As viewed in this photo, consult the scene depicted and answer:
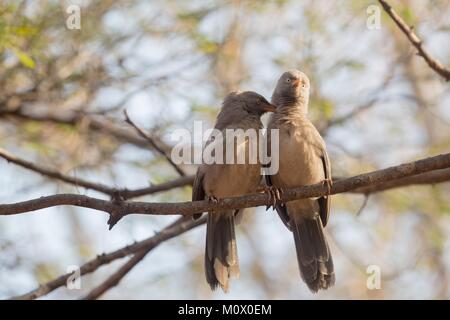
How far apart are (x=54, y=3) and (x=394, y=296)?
23.3 feet

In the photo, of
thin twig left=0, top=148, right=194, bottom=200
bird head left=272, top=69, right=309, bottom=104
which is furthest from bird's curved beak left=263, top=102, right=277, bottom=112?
thin twig left=0, top=148, right=194, bottom=200

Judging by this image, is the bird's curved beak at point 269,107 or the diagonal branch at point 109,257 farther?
the bird's curved beak at point 269,107

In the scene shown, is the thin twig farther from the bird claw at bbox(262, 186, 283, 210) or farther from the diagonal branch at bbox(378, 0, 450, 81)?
the diagonal branch at bbox(378, 0, 450, 81)

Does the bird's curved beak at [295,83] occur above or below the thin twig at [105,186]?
above

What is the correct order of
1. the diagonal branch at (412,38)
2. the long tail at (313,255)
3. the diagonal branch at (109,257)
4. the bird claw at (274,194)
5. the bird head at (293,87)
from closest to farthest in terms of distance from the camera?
1. the bird claw at (274,194)
2. the diagonal branch at (412,38)
3. the diagonal branch at (109,257)
4. the long tail at (313,255)
5. the bird head at (293,87)

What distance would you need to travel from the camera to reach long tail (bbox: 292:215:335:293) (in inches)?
257

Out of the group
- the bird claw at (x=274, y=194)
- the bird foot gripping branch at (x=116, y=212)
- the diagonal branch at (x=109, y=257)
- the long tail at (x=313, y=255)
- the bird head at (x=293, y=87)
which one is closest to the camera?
the bird foot gripping branch at (x=116, y=212)

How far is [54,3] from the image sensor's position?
8562 millimetres

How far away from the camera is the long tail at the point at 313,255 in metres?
6.52

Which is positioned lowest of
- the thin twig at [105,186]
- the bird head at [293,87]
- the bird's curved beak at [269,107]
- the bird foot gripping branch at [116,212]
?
the bird foot gripping branch at [116,212]

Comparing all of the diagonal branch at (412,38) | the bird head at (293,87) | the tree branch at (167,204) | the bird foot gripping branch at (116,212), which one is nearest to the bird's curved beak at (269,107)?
the bird head at (293,87)

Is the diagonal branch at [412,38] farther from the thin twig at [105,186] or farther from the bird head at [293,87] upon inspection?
the thin twig at [105,186]
